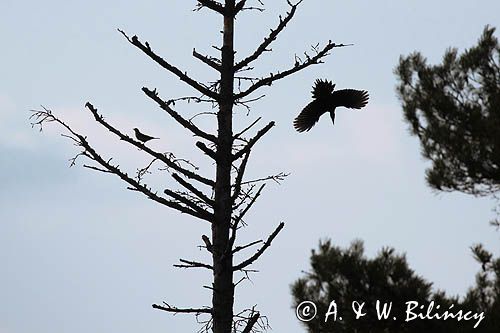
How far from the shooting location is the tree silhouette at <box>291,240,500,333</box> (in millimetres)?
8668

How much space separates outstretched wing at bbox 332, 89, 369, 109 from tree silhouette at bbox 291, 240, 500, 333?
545 cm

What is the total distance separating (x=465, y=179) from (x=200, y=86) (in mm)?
8462

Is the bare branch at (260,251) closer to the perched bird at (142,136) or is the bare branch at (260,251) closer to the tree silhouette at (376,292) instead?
the perched bird at (142,136)

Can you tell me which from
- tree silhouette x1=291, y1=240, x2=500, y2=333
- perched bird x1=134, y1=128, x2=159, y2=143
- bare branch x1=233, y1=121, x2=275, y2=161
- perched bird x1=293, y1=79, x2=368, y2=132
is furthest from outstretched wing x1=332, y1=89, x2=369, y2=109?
tree silhouette x1=291, y1=240, x2=500, y2=333

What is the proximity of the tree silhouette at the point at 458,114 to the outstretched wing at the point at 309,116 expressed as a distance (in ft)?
25.9

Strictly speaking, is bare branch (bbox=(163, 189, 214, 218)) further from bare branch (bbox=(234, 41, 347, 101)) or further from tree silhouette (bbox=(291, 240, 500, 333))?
tree silhouette (bbox=(291, 240, 500, 333))

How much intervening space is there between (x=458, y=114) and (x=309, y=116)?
28.2 feet

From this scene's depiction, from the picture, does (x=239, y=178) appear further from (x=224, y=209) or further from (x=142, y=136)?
(x=142, y=136)

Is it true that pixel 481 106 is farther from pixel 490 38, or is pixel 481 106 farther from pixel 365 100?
pixel 365 100

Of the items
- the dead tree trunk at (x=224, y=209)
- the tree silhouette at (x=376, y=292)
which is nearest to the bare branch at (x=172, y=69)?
the dead tree trunk at (x=224, y=209)

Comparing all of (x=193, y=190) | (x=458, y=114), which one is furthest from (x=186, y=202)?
(x=458, y=114)

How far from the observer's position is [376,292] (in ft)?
29.5

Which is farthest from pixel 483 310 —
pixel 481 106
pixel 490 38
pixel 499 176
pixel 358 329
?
pixel 490 38

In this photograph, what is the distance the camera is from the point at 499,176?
1123 centimetres
